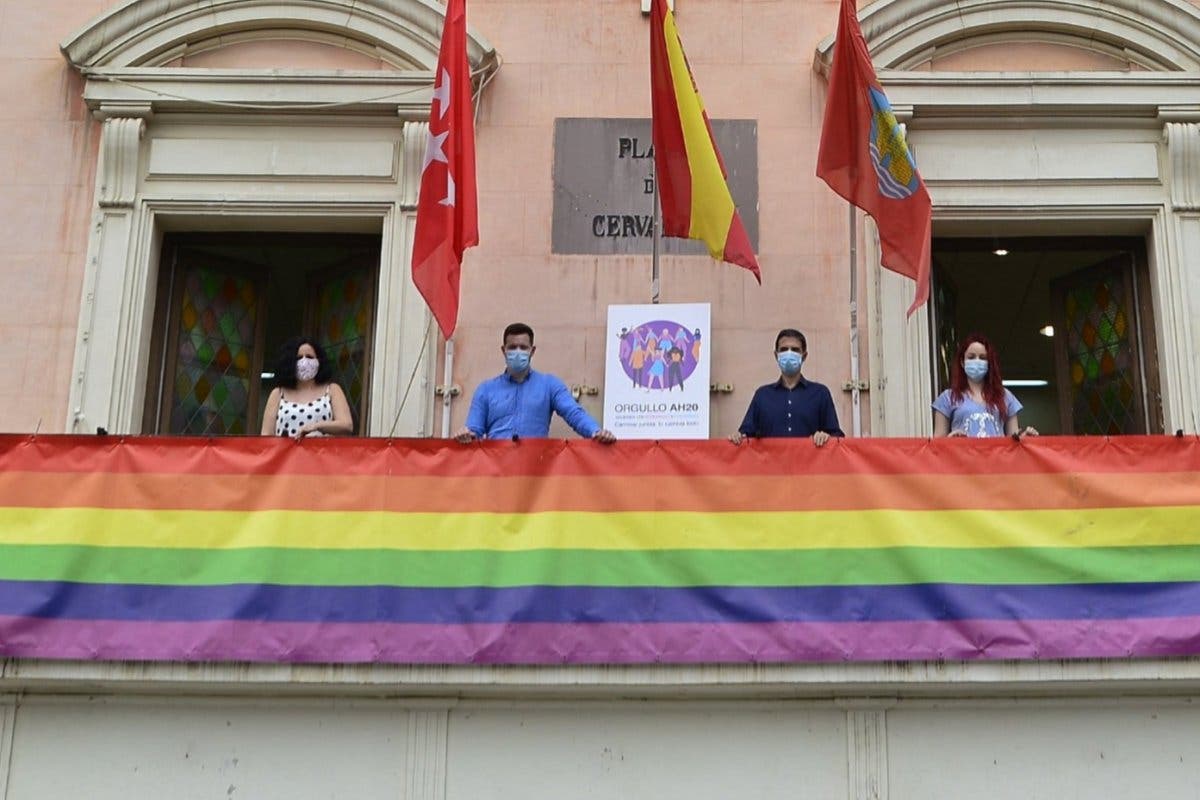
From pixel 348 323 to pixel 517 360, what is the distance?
6.78 feet

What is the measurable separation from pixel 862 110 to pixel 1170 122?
2269mm

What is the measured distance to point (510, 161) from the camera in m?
10.6

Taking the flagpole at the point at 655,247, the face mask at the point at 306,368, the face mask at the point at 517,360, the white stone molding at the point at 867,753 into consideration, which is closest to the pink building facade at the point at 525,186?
the flagpole at the point at 655,247

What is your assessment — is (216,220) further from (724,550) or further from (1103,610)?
(1103,610)

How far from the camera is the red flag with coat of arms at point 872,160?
950 centimetres

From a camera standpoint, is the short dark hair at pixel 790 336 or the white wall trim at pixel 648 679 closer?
the white wall trim at pixel 648 679

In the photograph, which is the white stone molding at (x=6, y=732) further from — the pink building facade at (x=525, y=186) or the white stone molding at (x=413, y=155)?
the white stone molding at (x=413, y=155)

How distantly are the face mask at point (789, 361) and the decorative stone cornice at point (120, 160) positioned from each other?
4.51 metres

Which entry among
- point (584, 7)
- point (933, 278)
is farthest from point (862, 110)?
point (584, 7)

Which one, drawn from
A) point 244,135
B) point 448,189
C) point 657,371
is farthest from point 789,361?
point 244,135

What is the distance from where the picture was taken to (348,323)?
1095 cm

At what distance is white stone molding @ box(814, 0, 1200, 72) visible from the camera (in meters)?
10.5

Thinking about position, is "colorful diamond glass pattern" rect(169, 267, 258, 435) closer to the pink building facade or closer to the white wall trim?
the pink building facade

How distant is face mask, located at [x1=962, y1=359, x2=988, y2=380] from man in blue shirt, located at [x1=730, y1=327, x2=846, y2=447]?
2.75ft
